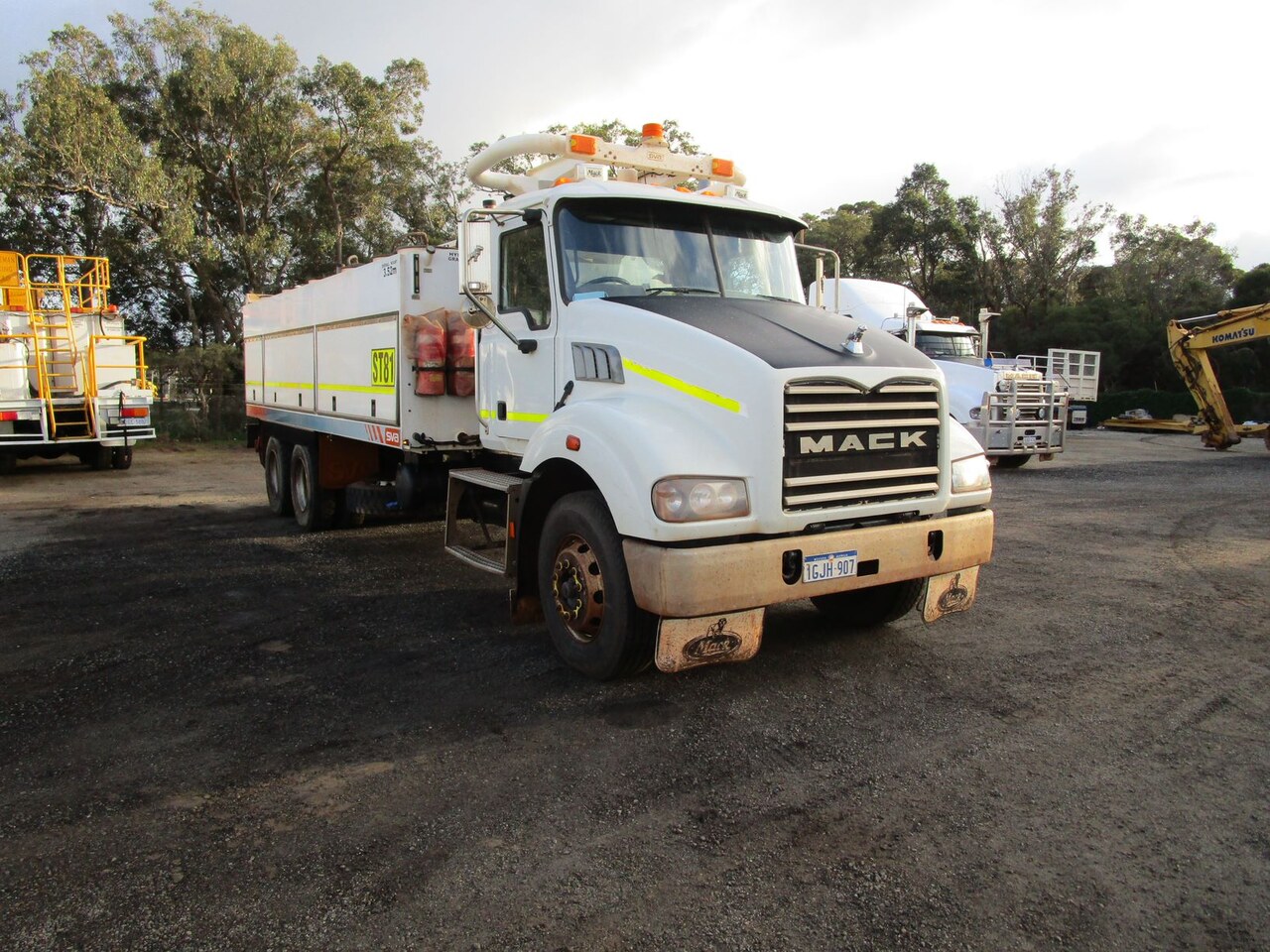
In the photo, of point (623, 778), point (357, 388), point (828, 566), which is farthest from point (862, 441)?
point (357, 388)

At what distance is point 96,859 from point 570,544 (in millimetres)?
2562

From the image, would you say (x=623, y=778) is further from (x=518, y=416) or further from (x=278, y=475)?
(x=278, y=475)

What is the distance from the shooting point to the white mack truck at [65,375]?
15242 millimetres

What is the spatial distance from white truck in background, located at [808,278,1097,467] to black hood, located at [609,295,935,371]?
34.2 ft

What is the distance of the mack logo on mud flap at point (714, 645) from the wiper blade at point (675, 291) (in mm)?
2044

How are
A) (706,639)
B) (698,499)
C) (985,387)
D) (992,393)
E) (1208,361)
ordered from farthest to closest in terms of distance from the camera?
1. (1208,361)
2. (985,387)
3. (992,393)
4. (706,639)
5. (698,499)

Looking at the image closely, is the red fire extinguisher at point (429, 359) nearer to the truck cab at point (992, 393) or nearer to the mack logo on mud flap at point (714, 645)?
the mack logo on mud flap at point (714, 645)

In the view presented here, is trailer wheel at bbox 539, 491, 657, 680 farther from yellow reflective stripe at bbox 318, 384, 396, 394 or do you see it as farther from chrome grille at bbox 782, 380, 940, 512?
yellow reflective stripe at bbox 318, 384, 396, 394

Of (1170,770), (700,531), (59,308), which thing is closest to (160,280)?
(59,308)

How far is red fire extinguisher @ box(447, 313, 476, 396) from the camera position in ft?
24.2

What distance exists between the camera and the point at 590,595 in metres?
4.82

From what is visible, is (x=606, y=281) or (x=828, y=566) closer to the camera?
(x=828, y=566)

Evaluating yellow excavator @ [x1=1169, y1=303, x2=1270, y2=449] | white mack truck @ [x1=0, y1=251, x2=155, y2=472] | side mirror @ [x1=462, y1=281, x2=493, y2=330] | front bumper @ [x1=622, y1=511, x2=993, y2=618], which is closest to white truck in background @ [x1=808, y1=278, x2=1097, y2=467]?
yellow excavator @ [x1=1169, y1=303, x2=1270, y2=449]

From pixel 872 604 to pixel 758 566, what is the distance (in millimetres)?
1847
